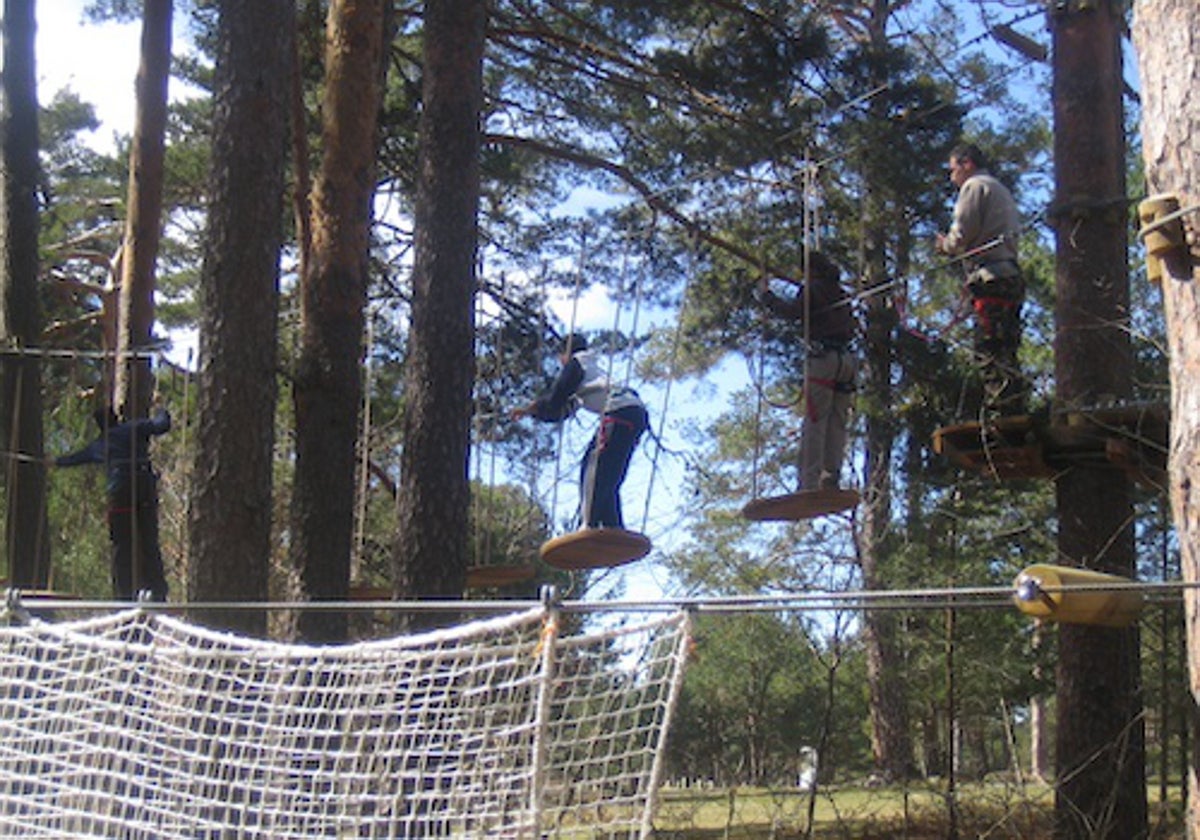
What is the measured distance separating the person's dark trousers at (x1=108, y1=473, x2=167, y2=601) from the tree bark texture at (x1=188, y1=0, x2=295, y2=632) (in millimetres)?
1562

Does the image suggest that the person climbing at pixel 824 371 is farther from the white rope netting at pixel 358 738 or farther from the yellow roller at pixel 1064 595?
the yellow roller at pixel 1064 595

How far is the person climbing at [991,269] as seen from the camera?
5.64 m

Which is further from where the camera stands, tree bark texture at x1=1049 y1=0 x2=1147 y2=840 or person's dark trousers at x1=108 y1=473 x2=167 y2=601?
person's dark trousers at x1=108 y1=473 x2=167 y2=601

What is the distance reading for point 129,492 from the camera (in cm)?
721

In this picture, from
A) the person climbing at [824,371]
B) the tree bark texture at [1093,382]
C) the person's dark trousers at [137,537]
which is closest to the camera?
the tree bark texture at [1093,382]

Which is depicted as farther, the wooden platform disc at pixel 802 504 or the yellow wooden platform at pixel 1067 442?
the yellow wooden platform at pixel 1067 442

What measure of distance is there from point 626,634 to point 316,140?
8.11 meters

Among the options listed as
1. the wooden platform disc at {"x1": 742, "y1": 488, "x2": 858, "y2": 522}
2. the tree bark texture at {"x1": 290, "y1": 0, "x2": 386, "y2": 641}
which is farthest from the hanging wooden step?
the tree bark texture at {"x1": 290, "y1": 0, "x2": 386, "y2": 641}

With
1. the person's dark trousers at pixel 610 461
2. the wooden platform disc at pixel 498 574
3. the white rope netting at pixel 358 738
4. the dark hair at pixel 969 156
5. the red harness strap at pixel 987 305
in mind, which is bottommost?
the white rope netting at pixel 358 738

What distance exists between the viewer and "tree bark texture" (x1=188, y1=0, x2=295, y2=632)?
5.61 m

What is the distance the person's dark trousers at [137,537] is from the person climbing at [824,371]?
3.32 meters

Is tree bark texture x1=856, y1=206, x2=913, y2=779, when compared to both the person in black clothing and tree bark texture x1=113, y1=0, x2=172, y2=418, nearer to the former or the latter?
tree bark texture x1=113, y1=0, x2=172, y2=418

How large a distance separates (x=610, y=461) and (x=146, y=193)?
428cm

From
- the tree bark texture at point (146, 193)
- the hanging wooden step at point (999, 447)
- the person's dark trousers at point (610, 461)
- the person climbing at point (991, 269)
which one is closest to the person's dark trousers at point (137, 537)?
the tree bark texture at point (146, 193)
